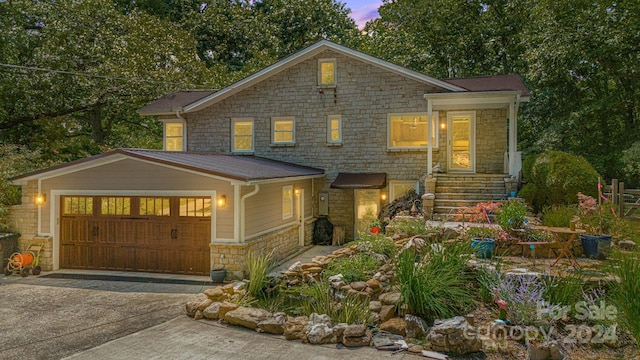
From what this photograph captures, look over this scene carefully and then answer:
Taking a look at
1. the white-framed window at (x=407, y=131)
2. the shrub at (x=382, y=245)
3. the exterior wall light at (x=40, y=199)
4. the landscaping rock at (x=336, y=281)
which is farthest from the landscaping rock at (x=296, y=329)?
the white-framed window at (x=407, y=131)

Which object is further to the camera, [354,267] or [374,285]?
[354,267]

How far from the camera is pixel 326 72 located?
1541 centimetres

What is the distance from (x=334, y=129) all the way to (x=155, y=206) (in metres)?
7.29

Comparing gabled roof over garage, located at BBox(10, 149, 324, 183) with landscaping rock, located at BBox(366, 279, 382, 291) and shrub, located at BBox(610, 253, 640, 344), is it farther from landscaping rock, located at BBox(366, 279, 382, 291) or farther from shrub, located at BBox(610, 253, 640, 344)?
shrub, located at BBox(610, 253, 640, 344)

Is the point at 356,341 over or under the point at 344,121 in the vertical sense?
under

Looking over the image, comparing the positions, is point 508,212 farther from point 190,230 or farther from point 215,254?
point 190,230

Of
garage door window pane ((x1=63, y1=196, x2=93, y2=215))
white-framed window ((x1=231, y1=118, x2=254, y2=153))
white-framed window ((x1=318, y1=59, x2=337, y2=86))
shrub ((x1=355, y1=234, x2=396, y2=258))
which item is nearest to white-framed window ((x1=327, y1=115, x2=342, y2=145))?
white-framed window ((x1=318, y1=59, x2=337, y2=86))

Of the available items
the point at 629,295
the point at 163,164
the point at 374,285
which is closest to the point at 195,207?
the point at 163,164

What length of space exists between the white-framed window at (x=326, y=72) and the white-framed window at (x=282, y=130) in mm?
1887

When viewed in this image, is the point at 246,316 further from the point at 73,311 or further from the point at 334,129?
the point at 334,129

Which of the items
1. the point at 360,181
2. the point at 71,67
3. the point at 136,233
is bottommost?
the point at 136,233

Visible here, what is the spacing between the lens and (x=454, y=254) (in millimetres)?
6672

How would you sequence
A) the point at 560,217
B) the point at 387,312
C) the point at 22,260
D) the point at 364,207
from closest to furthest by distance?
the point at 387,312 < the point at 560,217 < the point at 22,260 < the point at 364,207

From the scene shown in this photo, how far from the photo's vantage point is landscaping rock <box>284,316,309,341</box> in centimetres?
571
